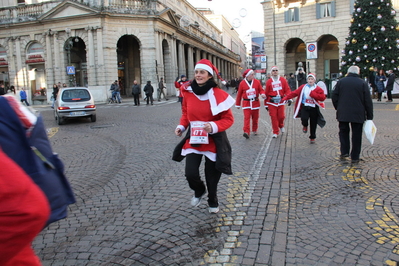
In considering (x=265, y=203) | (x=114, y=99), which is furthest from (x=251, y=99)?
(x=114, y=99)

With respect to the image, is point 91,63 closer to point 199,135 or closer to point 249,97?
point 249,97

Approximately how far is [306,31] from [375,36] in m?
14.7

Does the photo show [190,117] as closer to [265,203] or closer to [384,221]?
[265,203]

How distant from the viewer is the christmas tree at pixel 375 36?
925 inches

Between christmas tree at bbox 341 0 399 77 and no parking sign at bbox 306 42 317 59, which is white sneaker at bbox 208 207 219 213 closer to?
no parking sign at bbox 306 42 317 59

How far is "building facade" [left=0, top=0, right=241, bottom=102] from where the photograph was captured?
35.6m

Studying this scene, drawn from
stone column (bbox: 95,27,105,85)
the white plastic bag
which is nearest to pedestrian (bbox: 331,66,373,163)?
the white plastic bag

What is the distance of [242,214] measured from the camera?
4590 mm

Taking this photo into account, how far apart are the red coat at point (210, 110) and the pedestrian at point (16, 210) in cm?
289

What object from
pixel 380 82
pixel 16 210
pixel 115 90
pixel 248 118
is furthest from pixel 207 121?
pixel 115 90

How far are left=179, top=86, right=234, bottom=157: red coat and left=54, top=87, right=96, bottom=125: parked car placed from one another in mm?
13154

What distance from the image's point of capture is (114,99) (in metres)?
33.4

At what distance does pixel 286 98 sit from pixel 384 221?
19.6 feet

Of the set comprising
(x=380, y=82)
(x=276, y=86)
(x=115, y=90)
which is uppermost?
(x=115, y=90)
